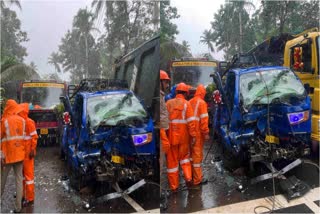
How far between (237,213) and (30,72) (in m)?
2.00

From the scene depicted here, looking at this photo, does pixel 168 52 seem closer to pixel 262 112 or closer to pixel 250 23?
pixel 250 23

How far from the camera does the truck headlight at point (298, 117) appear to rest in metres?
2.47

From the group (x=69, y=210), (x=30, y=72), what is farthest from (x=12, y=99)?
(x=69, y=210)

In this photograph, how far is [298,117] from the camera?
2.49 meters

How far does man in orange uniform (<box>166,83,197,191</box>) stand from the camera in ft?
8.27

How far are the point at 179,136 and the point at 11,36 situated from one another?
1.54 m

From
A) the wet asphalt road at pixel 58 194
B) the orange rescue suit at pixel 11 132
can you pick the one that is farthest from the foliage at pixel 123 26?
the wet asphalt road at pixel 58 194

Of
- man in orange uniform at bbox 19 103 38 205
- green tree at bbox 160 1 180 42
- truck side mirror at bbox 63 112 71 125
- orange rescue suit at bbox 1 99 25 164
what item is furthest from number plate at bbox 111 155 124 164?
green tree at bbox 160 1 180 42

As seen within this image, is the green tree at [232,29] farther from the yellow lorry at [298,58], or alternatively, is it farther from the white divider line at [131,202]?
the white divider line at [131,202]

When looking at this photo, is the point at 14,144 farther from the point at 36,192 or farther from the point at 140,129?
the point at 140,129

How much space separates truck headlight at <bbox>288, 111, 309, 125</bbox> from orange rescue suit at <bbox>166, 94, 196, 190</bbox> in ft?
2.63

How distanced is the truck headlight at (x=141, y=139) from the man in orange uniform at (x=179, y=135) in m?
0.21

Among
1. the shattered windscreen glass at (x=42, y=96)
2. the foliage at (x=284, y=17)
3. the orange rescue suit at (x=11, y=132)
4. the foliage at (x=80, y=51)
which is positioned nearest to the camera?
the orange rescue suit at (x=11, y=132)

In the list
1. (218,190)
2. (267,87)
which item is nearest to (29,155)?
(218,190)
